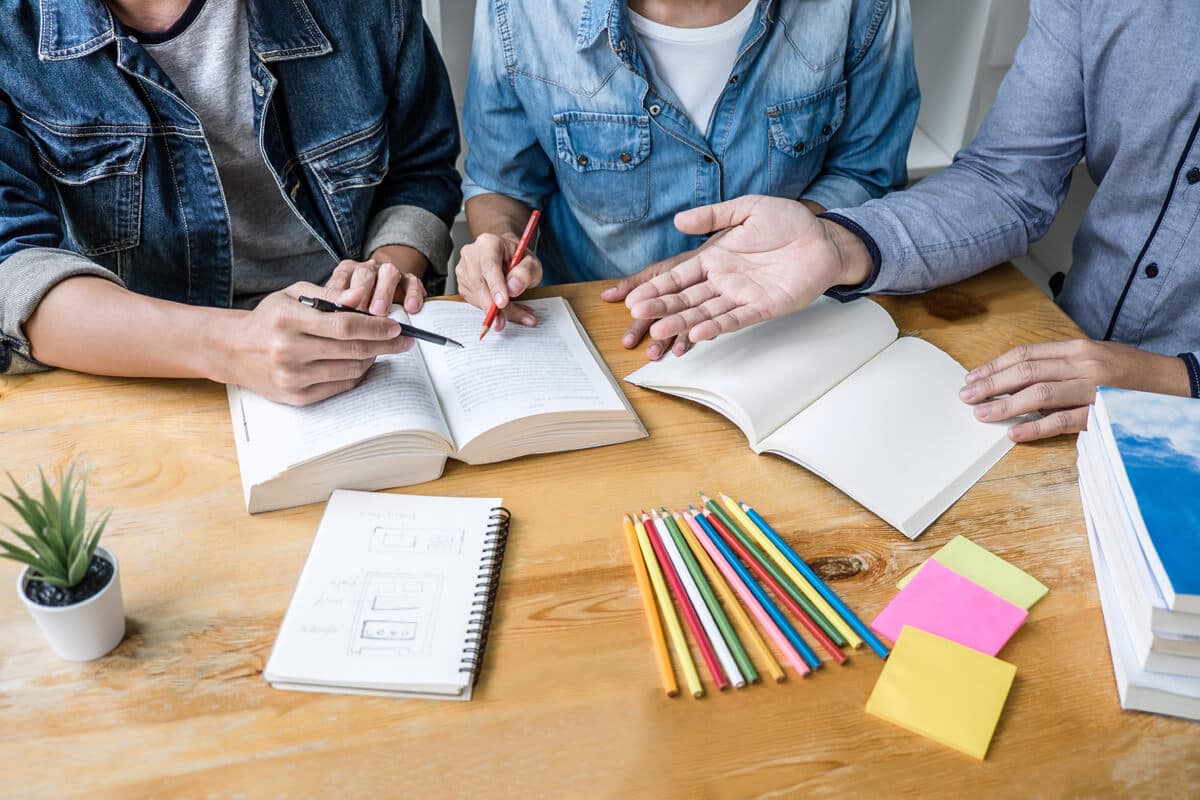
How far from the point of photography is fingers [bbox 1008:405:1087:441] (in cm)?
107

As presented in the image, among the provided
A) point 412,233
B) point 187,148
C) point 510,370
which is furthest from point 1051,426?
point 187,148

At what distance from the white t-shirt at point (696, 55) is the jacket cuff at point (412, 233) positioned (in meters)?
0.44

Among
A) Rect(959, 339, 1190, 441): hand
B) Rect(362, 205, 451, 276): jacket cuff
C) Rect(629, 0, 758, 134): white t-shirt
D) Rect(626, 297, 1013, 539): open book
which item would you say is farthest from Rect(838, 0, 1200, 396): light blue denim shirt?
Rect(362, 205, 451, 276): jacket cuff

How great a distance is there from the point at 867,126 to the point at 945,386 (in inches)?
23.1

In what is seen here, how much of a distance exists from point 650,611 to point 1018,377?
553mm

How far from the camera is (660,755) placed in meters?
0.76

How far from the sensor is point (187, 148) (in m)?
1.32

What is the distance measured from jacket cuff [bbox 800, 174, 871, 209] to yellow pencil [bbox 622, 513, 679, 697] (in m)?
0.78

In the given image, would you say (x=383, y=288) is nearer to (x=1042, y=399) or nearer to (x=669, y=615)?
(x=669, y=615)

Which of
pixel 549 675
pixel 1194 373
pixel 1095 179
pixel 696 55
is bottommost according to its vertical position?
pixel 549 675

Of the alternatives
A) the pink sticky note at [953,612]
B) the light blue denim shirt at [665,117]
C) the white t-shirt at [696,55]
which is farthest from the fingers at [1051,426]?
the white t-shirt at [696,55]

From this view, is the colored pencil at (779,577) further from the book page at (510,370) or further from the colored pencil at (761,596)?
the book page at (510,370)

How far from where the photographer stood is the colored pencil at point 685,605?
0.82m

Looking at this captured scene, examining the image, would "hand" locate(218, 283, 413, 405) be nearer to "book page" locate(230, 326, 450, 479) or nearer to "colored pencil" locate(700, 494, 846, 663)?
"book page" locate(230, 326, 450, 479)
